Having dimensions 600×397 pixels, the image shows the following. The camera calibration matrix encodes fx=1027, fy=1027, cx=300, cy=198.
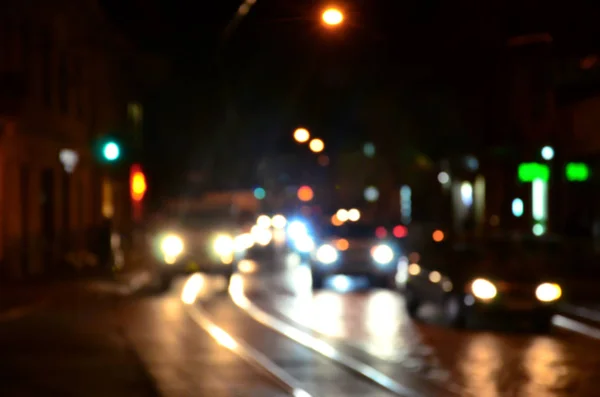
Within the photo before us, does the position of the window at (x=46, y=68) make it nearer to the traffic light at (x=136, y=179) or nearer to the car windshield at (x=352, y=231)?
the traffic light at (x=136, y=179)

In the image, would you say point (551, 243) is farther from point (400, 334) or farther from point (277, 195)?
point (277, 195)

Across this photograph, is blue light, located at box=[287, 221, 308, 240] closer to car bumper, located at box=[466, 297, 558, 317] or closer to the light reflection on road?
the light reflection on road

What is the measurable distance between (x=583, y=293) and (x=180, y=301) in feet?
27.7

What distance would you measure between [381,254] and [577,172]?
7.44 meters

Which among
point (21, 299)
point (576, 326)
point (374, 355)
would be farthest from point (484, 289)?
point (21, 299)

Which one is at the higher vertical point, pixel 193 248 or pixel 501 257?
pixel 193 248

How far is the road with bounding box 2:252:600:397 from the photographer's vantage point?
11.0 metres

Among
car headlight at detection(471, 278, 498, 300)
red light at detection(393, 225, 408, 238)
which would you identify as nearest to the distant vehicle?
red light at detection(393, 225, 408, 238)

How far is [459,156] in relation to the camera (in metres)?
31.5

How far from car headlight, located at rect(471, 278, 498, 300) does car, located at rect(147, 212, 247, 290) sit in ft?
33.1

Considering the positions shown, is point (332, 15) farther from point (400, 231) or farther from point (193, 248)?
point (400, 231)

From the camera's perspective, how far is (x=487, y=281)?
1623 centimetres

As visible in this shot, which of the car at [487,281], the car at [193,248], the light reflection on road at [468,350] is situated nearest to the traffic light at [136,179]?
the car at [193,248]

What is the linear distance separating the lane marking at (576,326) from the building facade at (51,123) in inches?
410
